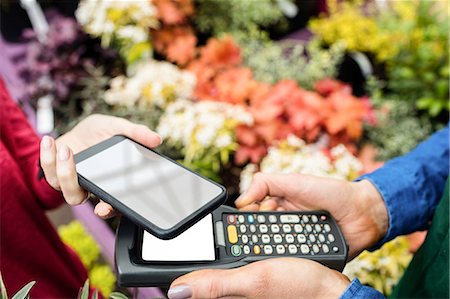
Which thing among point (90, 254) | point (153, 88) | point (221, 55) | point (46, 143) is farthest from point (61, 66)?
point (46, 143)

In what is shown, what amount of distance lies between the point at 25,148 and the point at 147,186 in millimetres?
268

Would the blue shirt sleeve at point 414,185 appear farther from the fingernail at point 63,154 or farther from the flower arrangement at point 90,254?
the flower arrangement at point 90,254

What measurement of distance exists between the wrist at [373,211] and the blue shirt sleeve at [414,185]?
12 mm

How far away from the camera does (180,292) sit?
0.60 m

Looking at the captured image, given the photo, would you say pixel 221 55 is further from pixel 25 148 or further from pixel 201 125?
pixel 25 148

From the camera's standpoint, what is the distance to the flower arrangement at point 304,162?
1.22 m

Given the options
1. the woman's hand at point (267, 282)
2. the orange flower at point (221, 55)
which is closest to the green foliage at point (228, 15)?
the orange flower at point (221, 55)

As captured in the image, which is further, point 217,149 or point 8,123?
point 217,149

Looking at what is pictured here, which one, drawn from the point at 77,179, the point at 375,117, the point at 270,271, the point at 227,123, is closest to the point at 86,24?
the point at 227,123

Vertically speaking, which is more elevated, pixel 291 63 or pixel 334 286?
pixel 334 286

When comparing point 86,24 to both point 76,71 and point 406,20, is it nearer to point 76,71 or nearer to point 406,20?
point 76,71

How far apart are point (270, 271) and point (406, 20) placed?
1.52m

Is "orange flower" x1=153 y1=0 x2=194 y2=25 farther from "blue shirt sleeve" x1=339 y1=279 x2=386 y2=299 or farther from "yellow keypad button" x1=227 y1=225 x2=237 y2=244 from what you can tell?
"blue shirt sleeve" x1=339 y1=279 x2=386 y2=299

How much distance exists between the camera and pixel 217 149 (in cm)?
138
